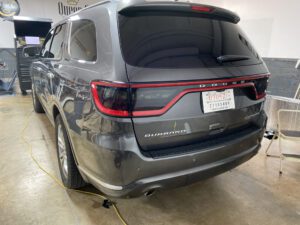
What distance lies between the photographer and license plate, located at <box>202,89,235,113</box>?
1285mm

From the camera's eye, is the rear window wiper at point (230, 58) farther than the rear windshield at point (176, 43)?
Yes

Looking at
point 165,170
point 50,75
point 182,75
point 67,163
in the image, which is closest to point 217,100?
point 182,75

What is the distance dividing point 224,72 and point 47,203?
1.67 m

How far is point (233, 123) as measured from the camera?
57.9 inches

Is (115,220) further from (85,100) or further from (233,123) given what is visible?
(233,123)

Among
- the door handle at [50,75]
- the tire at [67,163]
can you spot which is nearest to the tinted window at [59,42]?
the door handle at [50,75]

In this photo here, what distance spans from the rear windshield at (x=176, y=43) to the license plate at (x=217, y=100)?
167 millimetres

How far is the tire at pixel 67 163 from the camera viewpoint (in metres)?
1.75

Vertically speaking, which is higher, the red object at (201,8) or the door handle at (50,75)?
the red object at (201,8)

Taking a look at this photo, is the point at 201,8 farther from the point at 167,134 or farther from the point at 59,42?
the point at 59,42

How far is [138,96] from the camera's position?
44.3 inches

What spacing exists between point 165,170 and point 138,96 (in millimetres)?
425

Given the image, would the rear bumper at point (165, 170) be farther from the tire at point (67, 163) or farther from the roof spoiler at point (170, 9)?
the roof spoiler at point (170, 9)

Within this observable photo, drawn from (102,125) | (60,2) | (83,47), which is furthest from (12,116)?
(60,2)
